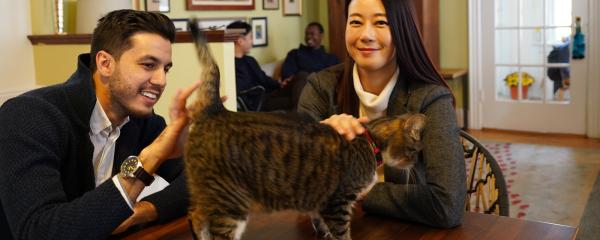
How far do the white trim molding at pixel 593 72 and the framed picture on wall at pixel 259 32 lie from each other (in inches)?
114

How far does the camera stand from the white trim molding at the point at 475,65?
6122 millimetres

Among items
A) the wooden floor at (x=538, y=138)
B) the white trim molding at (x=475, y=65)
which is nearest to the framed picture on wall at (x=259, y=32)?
the white trim molding at (x=475, y=65)

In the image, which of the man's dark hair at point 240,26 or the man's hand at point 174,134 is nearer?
the man's hand at point 174,134

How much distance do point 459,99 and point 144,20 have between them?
209 inches

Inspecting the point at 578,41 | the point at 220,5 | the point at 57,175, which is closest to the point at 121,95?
the point at 57,175

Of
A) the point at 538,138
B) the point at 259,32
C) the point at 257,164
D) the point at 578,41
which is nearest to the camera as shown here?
the point at 257,164

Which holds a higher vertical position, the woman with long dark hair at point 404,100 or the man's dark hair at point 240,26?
the man's dark hair at point 240,26

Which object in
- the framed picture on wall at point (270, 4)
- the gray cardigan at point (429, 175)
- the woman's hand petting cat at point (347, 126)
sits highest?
the framed picture on wall at point (270, 4)

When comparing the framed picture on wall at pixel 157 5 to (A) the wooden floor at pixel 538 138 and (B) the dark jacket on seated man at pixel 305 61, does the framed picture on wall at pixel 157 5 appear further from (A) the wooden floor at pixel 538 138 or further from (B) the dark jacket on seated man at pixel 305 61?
(A) the wooden floor at pixel 538 138

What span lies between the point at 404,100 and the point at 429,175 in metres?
0.23

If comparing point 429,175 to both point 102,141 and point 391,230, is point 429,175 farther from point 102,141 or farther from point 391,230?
point 102,141

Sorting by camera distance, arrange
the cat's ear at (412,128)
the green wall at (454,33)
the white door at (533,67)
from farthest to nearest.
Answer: the green wall at (454,33) → the white door at (533,67) → the cat's ear at (412,128)

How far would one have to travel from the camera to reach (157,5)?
4.92 m

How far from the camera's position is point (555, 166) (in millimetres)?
4766
